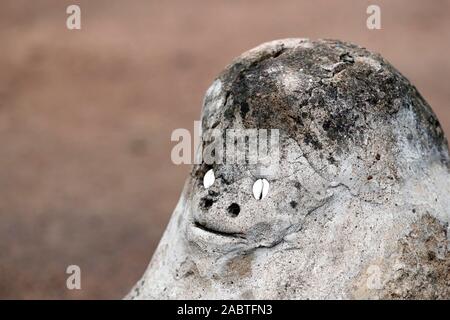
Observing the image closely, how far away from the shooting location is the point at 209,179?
3.85 meters

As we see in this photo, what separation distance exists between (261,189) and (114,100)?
27.9 ft

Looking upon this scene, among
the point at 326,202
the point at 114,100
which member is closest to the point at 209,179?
the point at 326,202

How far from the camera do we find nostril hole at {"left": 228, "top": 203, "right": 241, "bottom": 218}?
3.72 m

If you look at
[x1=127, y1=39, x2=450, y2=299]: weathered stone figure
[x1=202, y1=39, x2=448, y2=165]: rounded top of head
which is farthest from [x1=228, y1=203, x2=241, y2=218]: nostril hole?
[x1=202, y1=39, x2=448, y2=165]: rounded top of head

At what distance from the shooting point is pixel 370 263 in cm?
362

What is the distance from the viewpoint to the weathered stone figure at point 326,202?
3635mm

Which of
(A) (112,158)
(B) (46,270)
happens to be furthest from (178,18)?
(B) (46,270)

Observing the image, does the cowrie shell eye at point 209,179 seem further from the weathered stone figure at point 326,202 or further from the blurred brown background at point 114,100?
the blurred brown background at point 114,100

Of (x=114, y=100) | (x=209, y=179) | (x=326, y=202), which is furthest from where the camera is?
(x=114, y=100)

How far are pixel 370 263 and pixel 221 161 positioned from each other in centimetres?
73

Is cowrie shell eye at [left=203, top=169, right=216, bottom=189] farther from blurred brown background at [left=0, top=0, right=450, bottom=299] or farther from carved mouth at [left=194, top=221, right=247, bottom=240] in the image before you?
blurred brown background at [left=0, top=0, right=450, bottom=299]

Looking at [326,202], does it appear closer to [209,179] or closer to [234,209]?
[234,209]

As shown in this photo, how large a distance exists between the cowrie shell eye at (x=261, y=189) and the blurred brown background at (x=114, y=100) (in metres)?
4.65

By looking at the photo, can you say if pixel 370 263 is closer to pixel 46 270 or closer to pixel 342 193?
pixel 342 193
